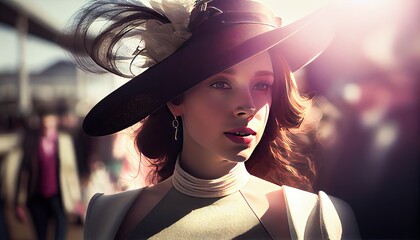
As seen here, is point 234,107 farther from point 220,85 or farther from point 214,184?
point 214,184

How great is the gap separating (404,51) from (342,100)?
708 millimetres

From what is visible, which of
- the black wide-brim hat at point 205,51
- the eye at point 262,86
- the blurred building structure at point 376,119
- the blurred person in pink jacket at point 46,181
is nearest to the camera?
→ the black wide-brim hat at point 205,51

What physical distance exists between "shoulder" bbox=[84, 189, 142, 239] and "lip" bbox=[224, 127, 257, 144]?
1.75ft

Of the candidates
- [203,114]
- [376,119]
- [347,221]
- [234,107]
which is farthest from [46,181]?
[347,221]

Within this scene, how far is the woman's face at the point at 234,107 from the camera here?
1967mm

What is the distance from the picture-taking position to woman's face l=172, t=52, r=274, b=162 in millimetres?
1967

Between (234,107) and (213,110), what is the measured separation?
82mm

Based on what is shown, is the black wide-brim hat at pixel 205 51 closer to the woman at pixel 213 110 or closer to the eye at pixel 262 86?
the woman at pixel 213 110

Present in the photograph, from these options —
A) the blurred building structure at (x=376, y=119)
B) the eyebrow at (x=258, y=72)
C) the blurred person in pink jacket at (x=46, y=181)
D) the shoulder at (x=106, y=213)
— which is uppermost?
the eyebrow at (x=258, y=72)

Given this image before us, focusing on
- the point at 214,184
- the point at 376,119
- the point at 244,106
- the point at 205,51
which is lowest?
the point at 376,119

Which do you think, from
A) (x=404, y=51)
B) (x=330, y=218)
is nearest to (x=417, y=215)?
(x=404, y=51)

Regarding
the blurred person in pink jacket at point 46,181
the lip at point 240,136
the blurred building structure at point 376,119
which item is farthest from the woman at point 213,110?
the blurred person in pink jacket at point 46,181

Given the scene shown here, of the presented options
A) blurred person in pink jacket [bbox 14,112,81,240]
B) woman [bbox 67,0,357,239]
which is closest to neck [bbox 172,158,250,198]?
woman [bbox 67,0,357,239]

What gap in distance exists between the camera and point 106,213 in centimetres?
222
